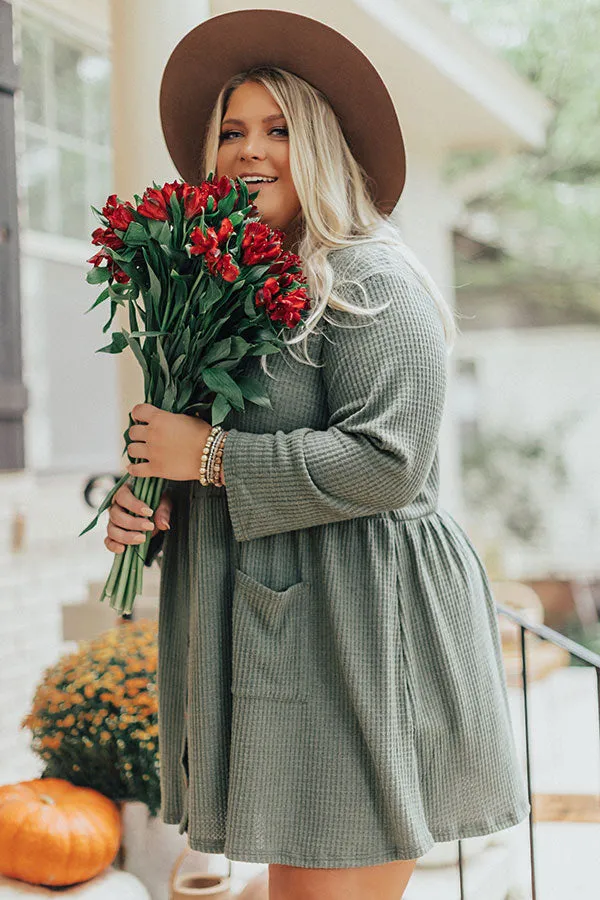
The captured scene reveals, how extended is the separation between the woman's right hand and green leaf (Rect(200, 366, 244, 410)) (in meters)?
0.26

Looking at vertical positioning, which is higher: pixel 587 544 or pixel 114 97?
pixel 114 97

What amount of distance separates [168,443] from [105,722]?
1.29 metres

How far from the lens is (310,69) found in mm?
1873

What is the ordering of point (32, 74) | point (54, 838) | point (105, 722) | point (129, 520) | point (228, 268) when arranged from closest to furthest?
point (228, 268)
point (129, 520)
point (54, 838)
point (105, 722)
point (32, 74)

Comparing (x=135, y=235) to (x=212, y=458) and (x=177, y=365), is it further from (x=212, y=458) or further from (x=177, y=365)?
(x=212, y=458)

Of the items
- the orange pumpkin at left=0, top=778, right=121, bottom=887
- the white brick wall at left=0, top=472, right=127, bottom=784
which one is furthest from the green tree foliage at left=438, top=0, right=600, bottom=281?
the orange pumpkin at left=0, top=778, right=121, bottom=887

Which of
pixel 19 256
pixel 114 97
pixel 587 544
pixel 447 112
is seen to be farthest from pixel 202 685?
pixel 587 544

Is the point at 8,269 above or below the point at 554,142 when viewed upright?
below

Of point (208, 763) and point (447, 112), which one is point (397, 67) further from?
point (208, 763)

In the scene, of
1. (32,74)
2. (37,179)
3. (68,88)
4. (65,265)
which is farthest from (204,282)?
(68,88)

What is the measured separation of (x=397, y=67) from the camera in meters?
5.51

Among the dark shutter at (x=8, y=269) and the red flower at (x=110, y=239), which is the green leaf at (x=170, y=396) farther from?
the dark shutter at (x=8, y=269)

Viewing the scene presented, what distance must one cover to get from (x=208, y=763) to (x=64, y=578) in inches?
140

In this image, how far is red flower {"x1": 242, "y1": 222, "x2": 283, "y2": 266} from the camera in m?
1.60
